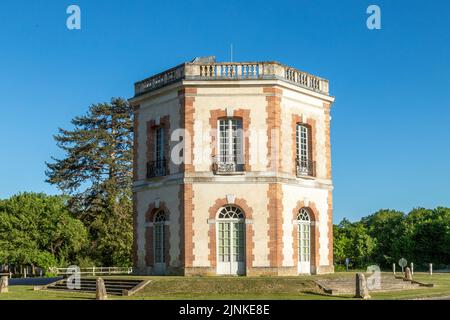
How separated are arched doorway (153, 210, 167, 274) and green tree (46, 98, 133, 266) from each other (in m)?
20.9

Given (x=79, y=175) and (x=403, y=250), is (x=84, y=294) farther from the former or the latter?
(x=403, y=250)

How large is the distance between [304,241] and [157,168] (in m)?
7.50

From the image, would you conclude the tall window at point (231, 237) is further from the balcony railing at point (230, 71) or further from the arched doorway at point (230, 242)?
the balcony railing at point (230, 71)

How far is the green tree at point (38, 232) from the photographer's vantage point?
160 feet

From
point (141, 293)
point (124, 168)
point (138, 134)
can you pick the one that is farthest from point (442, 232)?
point (141, 293)

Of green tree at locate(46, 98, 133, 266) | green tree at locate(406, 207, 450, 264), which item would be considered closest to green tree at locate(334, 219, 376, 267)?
green tree at locate(406, 207, 450, 264)

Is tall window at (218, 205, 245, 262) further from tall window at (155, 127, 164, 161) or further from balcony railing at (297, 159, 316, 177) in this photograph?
tall window at (155, 127, 164, 161)

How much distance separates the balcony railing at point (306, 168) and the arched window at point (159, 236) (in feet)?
21.1

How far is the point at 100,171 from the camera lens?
5312cm

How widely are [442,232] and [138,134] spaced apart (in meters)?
36.9

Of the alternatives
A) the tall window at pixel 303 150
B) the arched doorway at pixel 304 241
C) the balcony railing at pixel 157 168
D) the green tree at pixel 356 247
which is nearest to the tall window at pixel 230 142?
the balcony railing at pixel 157 168

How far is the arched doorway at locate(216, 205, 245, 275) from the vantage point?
2702 cm

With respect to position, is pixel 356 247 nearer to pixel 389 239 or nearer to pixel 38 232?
pixel 389 239

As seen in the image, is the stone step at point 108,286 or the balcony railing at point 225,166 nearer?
the stone step at point 108,286
